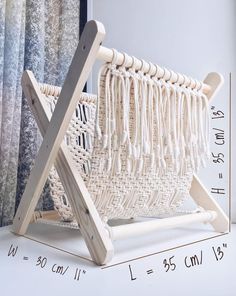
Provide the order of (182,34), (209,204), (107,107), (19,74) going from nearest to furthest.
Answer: (107,107)
(209,204)
(19,74)
(182,34)

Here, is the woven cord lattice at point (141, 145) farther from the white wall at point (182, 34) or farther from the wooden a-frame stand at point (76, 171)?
the white wall at point (182, 34)

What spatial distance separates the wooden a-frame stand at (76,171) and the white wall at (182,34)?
244mm

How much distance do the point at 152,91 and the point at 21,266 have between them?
42 centimetres

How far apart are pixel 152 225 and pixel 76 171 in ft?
0.68

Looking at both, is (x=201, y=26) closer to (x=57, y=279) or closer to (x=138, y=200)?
(x=138, y=200)

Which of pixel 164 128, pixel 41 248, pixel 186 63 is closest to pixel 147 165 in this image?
pixel 164 128

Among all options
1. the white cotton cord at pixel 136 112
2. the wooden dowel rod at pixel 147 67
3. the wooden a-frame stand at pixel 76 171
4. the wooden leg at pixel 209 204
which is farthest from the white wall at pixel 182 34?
the white cotton cord at pixel 136 112

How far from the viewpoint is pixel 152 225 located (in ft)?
2.39

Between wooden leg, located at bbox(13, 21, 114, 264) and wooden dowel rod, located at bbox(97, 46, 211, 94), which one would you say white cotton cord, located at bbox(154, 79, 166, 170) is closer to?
wooden dowel rod, located at bbox(97, 46, 211, 94)

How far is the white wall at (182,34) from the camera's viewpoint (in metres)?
1.13

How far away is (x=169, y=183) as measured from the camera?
80 cm

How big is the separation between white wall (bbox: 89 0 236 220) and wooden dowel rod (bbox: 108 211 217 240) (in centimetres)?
21

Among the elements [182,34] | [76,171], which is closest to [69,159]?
[76,171]

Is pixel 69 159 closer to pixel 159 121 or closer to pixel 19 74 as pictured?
pixel 159 121
